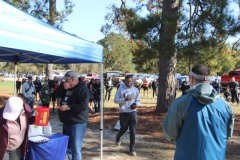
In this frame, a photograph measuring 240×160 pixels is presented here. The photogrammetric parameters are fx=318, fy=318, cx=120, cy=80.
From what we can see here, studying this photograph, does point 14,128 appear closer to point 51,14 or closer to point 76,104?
point 76,104

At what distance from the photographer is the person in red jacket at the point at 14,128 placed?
408 cm

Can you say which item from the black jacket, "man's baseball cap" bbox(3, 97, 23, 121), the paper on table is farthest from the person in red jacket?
the black jacket

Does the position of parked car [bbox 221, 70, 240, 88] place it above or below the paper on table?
above

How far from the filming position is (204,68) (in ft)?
10.5

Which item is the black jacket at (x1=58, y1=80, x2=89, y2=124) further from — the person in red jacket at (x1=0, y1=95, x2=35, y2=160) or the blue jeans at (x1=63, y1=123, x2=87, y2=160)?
the person in red jacket at (x1=0, y1=95, x2=35, y2=160)

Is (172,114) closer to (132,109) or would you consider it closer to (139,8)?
(132,109)

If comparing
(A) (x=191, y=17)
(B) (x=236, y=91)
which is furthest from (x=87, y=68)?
(A) (x=191, y=17)

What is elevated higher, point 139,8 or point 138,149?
point 139,8

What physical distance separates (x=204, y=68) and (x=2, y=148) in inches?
106

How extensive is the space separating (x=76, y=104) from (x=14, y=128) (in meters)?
1.30

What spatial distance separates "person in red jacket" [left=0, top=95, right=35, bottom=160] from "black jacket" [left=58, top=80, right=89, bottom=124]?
2.94ft

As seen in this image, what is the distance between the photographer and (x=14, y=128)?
4168mm

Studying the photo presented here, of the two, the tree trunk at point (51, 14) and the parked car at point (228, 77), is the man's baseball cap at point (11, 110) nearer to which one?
the tree trunk at point (51, 14)

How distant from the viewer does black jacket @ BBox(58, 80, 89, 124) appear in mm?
5266
